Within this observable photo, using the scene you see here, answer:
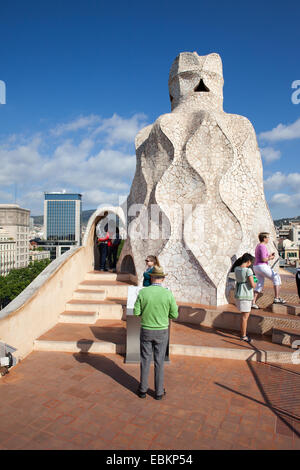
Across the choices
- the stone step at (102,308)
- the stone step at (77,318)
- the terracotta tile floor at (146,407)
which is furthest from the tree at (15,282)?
the terracotta tile floor at (146,407)

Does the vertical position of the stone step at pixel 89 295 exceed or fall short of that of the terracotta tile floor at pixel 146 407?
it exceeds it

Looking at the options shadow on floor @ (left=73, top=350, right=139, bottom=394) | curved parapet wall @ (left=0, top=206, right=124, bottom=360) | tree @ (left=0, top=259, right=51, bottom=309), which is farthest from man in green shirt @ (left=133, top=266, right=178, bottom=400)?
tree @ (left=0, top=259, right=51, bottom=309)

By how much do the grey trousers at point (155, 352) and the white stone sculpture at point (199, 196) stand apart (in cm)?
353

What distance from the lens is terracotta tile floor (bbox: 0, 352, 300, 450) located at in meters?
2.72

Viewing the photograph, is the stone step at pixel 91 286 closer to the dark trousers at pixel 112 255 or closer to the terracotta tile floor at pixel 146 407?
the dark trousers at pixel 112 255

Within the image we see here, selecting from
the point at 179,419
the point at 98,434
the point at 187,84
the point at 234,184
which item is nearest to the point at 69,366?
the point at 98,434

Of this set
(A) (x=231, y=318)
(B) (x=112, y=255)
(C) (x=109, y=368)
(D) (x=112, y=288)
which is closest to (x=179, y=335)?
(A) (x=231, y=318)

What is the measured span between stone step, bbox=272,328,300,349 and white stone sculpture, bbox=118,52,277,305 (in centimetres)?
170

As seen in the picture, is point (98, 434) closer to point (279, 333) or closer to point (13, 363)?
point (13, 363)

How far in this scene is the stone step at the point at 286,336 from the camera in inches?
194

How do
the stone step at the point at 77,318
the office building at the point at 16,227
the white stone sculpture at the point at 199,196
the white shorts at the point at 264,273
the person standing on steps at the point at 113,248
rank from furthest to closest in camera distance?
the office building at the point at 16,227 → the person standing on steps at the point at 113,248 → the white stone sculpture at the point at 199,196 → the stone step at the point at 77,318 → the white shorts at the point at 264,273

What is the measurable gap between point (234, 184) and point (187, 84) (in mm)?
3344

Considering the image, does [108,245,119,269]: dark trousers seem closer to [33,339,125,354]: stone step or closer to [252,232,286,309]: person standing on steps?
[33,339,125,354]: stone step

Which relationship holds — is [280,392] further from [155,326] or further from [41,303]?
[41,303]
